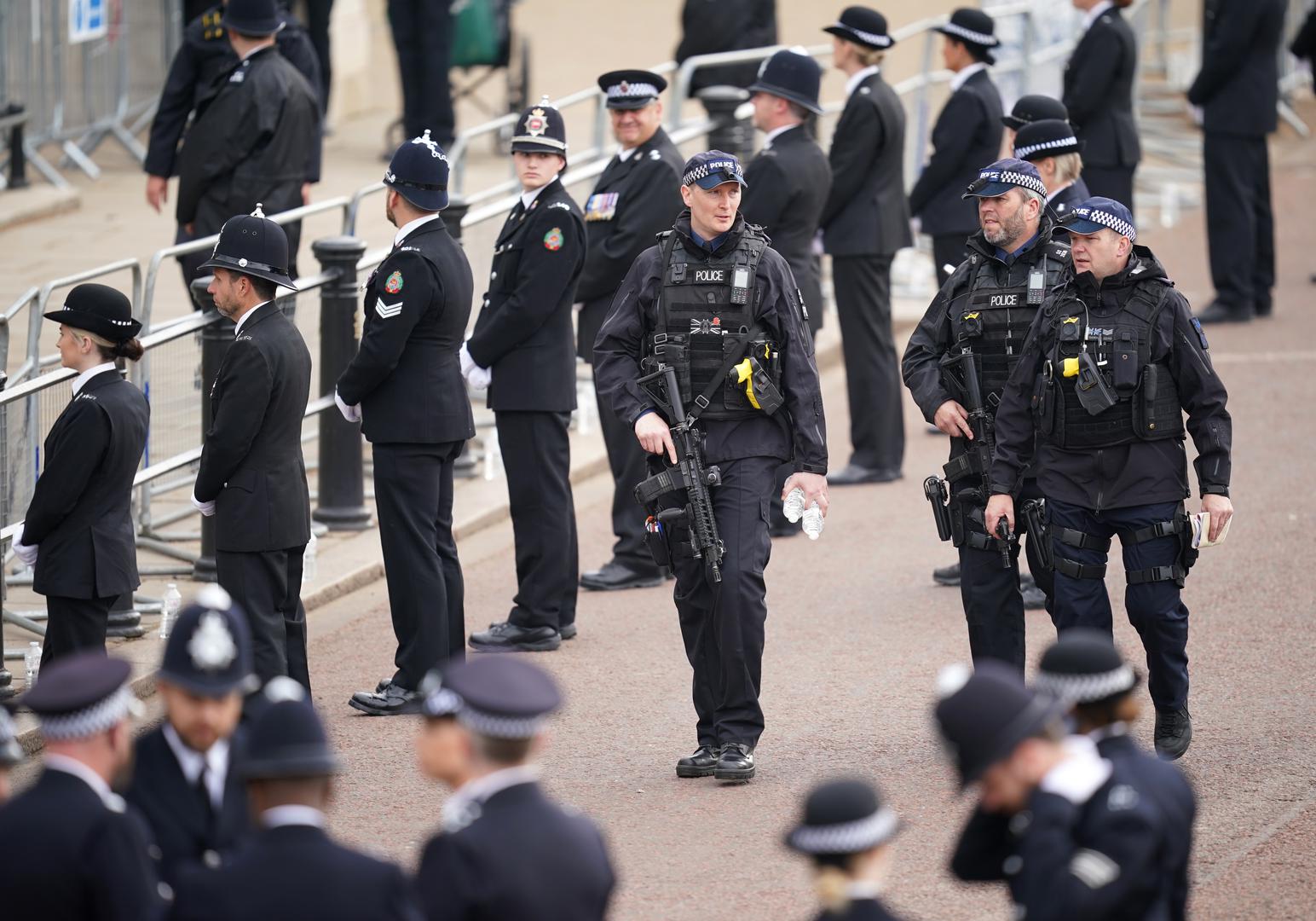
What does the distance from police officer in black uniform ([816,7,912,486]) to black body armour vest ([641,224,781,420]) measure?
13.2 feet

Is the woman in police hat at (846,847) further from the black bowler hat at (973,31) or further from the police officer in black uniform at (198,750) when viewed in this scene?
the black bowler hat at (973,31)

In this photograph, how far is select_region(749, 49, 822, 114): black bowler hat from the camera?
396 inches

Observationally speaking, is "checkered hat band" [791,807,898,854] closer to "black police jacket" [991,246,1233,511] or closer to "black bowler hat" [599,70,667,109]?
"black police jacket" [991,246,1233,511]

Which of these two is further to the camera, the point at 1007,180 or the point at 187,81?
the point at 187,81

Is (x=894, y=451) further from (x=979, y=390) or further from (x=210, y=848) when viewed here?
(x=210, y=848)

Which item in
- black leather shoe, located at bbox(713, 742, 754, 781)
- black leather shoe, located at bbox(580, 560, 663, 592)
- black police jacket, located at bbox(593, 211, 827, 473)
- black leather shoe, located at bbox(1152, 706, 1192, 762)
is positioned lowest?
black leather shoe, located at bbox(580, 560, 663, 592)

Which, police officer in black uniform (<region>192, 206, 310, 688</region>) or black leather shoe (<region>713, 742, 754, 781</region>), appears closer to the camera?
black leather shoe (<region>713, 742, 754, 781</region>)

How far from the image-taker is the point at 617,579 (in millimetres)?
9648

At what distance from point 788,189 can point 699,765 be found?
12.9 ft

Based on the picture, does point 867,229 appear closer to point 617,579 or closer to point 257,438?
point 617,579

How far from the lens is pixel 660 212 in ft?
31.2

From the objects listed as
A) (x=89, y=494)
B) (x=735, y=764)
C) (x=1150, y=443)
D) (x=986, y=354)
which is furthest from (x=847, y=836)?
(x=89, y=494)

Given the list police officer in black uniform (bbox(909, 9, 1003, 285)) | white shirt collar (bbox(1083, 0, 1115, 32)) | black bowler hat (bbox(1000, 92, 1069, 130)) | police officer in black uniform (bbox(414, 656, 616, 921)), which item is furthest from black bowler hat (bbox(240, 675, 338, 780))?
white shirt collar (bbox(1083, 0, 1115, 32))

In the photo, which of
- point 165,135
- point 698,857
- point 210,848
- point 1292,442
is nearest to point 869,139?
point 1292,442
